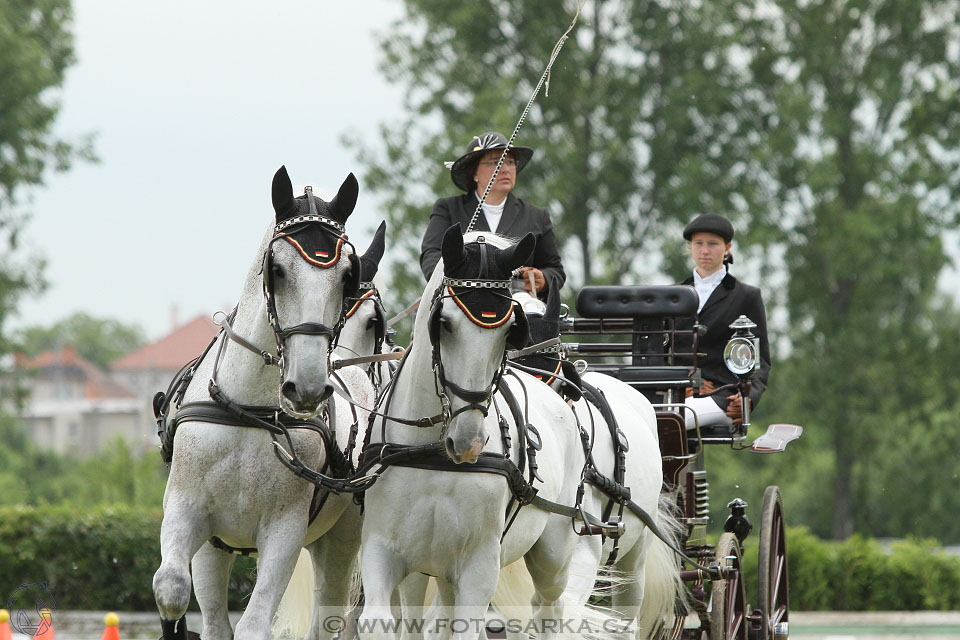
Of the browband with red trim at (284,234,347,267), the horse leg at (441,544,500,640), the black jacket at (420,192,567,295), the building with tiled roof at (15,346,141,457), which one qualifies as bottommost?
the horse leg at (441,544,500,640)

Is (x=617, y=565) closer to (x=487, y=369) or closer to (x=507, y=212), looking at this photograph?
(x=507, y=212)

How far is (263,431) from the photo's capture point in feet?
14.4

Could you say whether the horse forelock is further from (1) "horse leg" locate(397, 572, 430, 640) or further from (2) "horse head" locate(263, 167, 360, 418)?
(1) "horse leg" locate(397, 572, 430, 640)

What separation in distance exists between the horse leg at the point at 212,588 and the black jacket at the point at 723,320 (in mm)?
3530

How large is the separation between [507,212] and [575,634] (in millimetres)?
2025

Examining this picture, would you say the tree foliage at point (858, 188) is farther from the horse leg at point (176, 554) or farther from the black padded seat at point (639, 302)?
the horse leg at point (176, 554)

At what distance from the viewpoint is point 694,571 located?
21.6 ft

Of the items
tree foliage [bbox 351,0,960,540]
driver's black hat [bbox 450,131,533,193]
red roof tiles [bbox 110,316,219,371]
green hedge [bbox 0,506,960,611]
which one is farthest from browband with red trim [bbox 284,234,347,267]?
red roof tiles [bbox 110,316,219,371]

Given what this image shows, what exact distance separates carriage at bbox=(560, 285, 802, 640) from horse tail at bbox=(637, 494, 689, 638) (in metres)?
0.14

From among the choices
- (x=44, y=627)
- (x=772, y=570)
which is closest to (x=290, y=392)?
(x=44, y=627)

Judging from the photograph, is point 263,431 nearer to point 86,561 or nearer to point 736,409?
point 736,409

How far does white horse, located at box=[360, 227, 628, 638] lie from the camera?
4059 mm

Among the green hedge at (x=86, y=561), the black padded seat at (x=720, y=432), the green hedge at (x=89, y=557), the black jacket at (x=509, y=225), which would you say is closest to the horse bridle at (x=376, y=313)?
the black jacket at (x=509, y=225)

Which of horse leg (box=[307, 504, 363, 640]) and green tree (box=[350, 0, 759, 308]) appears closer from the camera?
horse leg (box=[307, 504, 363, 640])
